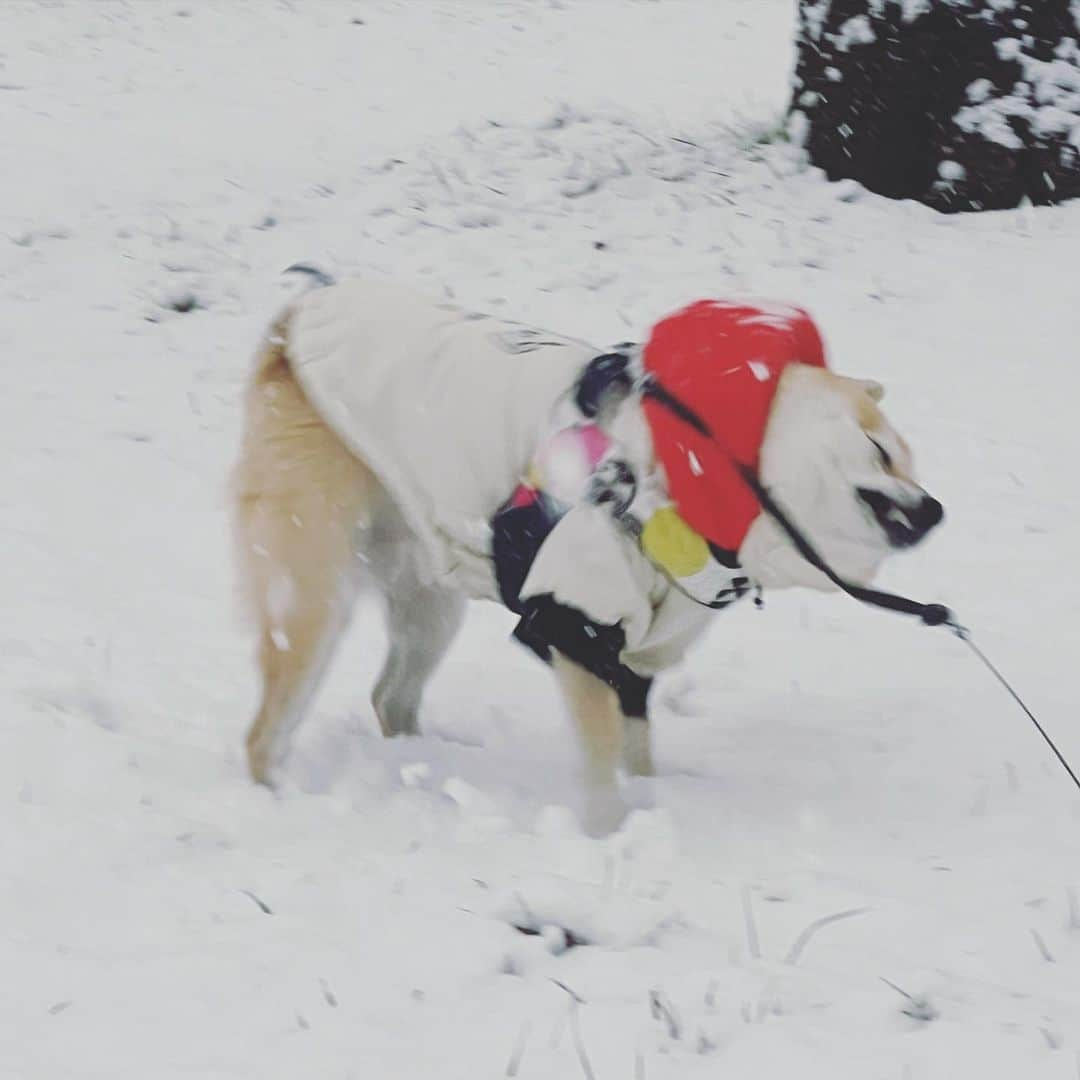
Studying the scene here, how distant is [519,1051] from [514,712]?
1867mm

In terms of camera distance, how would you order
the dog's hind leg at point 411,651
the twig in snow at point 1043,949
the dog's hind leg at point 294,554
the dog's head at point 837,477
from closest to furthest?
the twig in snow at point 1043,949 → the dog's head at point 837,477 → the dog's hind leg at point 294,554 → the dog's hind leg at point 411,651

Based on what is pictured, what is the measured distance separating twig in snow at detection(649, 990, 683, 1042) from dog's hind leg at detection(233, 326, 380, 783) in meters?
1.36

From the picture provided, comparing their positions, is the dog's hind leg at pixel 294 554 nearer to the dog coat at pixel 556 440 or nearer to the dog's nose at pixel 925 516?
the dog coat at pixel 556 440

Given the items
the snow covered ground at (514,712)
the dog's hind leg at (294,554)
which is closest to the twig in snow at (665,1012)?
the snow covered ground at (514,712)

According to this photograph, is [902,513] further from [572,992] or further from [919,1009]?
[572,992]

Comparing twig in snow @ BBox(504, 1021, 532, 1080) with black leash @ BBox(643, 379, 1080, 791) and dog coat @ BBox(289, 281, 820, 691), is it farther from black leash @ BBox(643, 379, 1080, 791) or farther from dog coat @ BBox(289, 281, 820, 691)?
black leash @ BBox(643, 379, 1080, 791)

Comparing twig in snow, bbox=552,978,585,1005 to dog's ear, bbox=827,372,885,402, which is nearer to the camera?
twig in snow, bbox=552,978,585,1005

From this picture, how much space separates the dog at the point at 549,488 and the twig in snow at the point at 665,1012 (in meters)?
0.90

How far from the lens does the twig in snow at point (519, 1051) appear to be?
76.1 inches

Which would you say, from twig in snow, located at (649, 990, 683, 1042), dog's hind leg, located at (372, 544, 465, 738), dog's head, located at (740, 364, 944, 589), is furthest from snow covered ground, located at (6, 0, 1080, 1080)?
dog's head, located at (740, 364, 944, 589)

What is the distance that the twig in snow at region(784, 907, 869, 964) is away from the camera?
7.61ft

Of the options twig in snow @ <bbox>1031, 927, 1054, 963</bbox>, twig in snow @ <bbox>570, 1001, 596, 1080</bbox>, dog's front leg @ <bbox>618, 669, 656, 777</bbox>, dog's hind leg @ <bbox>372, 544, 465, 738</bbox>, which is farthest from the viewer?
dog's hind leg @ <bbox>372, 544, 465, 738</bbox>

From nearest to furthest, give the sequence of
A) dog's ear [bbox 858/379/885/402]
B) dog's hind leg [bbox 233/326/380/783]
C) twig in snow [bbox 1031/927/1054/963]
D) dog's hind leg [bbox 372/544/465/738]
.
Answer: twig in snow [bbox 1031/927/1054/963]
dog's ear [bbox 858/379/885/402]
dog's hind leg [bbox 233/326/380/783]
dog's hind leg [bbox 372/544/465/738]

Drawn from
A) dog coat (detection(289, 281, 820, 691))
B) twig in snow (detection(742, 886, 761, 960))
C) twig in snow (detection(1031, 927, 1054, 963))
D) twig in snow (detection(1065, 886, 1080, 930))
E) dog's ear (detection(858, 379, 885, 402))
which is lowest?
twig in snow (detection(742, 886, 761, 960))
